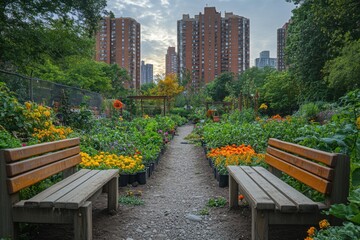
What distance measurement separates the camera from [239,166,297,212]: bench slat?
2432mm

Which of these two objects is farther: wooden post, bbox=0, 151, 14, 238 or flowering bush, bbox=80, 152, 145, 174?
flowering bush, bbox=80, 152, 145, 174

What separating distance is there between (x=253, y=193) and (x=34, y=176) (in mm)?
1889

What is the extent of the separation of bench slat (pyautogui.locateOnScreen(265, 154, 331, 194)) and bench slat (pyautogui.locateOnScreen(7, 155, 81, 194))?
2.33m

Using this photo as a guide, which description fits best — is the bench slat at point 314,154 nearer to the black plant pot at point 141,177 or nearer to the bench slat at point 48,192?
the bench slat at point 48,192

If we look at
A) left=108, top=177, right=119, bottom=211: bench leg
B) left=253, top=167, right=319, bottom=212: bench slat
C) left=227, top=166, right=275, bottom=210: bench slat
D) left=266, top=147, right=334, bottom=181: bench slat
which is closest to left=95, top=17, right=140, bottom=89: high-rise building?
left=108, top=177, right=119, bottom=211: bench leg

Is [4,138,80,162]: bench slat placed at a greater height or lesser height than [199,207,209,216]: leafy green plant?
greater

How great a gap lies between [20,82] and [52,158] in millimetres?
5862

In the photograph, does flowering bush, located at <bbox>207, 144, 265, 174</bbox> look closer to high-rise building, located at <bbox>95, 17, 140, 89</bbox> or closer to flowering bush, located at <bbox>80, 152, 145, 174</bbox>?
flowering bush, located at <bbox>80, 152, 145, 174</bbox>

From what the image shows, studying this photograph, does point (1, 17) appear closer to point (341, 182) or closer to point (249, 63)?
point (341, 182)

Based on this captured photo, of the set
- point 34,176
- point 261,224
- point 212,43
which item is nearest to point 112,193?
point 34,176

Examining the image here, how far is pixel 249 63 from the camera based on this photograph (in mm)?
67875

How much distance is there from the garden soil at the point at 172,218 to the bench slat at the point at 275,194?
53 cm

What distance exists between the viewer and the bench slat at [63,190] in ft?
8.02

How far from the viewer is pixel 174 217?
3971 millimetres
